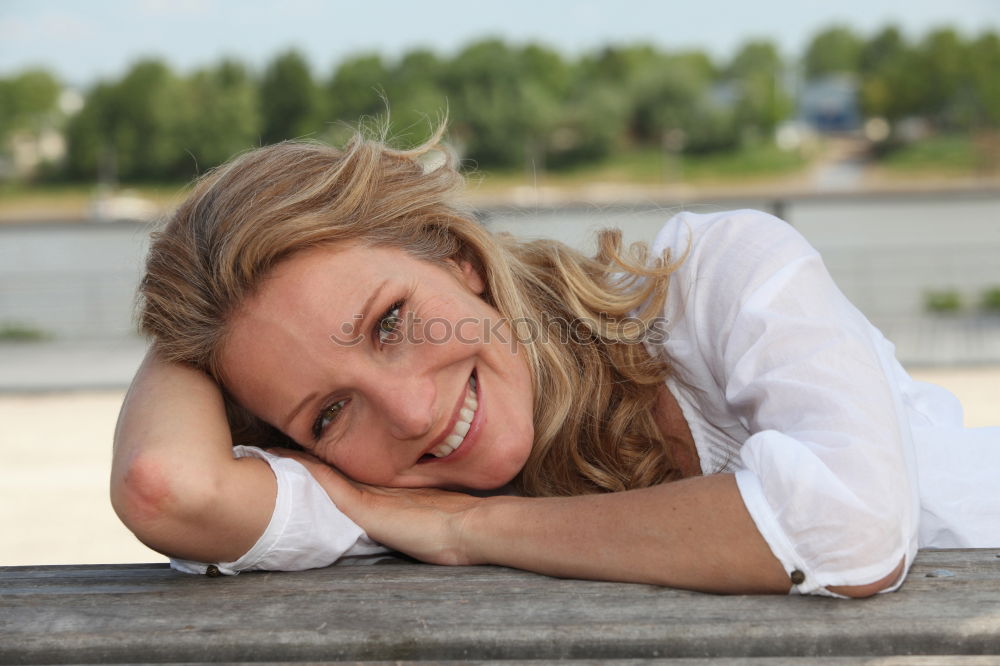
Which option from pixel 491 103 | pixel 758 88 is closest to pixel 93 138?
pixel 491 103

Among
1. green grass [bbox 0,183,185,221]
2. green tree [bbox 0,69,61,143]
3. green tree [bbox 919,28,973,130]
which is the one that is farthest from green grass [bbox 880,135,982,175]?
green tree [bbox 0,69,61,143]

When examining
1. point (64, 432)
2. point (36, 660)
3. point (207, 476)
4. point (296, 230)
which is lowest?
point (64, 432)

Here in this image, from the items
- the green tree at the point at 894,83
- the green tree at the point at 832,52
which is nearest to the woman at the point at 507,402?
the green tree at the point at 894,83

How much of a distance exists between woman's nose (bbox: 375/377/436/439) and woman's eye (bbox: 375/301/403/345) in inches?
2.9

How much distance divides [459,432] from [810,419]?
1.95ft

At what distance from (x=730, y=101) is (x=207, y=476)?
281 ft

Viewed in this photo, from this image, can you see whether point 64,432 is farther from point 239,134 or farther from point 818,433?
point 239,134

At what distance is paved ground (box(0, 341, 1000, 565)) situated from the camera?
580 cm

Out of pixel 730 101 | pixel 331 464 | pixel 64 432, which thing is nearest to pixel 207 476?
pixel 331 464

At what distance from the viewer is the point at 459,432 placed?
1812 millimetres

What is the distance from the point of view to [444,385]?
1772 millimetres

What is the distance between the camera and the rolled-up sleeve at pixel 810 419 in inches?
55.4

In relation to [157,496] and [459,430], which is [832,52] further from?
[157,496]

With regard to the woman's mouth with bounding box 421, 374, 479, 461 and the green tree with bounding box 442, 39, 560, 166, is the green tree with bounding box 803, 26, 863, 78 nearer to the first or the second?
the green tree with bounding box 442, 39, 560, 166
